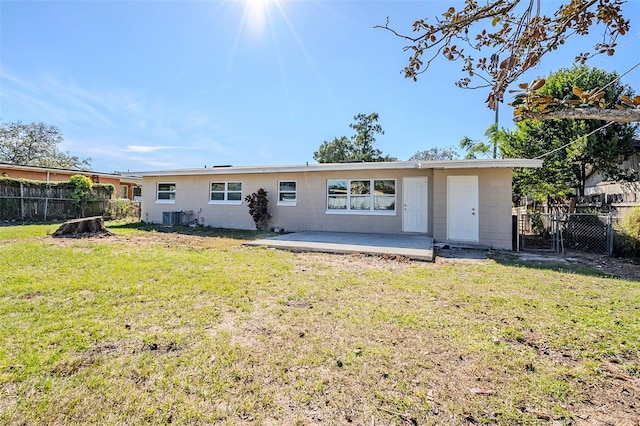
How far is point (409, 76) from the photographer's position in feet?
7.57

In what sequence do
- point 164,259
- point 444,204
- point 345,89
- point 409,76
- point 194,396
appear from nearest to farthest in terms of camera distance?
point 194,396 < point 409,76 < point 164,259 < point 444,204 < point 345,89

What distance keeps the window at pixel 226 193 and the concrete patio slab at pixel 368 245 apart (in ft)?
17.5

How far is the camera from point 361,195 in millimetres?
11977

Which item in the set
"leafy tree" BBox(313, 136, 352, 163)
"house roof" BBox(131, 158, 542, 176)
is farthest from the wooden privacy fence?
"leafy tree" BBox(313, 136, 352, 163)

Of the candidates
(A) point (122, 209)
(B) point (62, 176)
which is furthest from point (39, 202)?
A: (B) point (62, 176)

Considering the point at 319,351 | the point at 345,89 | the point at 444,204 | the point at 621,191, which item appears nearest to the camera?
the point at 319,351

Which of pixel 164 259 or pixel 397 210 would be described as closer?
pixel 164 259

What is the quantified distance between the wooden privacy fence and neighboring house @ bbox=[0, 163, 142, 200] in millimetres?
4070

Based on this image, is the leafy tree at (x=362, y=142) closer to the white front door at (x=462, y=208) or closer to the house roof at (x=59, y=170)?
the house roof at (x=59, y=170)

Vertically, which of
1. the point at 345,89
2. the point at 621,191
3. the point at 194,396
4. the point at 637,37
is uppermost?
the point at 345,89

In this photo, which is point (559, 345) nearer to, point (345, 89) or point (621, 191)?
point (345, 89)

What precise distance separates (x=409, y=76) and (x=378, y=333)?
255cm

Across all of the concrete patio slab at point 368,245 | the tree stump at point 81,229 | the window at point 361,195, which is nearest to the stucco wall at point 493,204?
the concrete patio slab at point 368,245

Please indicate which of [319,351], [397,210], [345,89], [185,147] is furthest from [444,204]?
[185,147]
